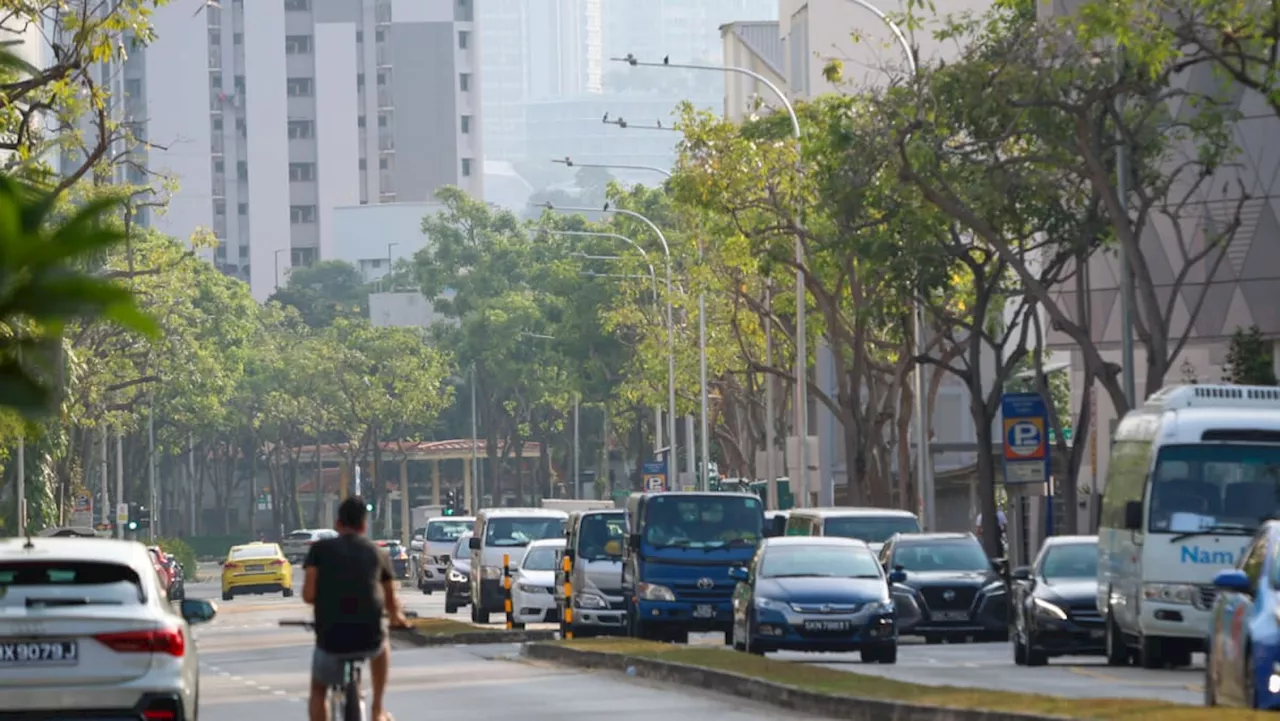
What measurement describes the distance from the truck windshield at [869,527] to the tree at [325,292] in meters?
101

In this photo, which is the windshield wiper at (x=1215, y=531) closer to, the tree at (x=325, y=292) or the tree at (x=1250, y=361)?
the tree at (x=1250, y=361)

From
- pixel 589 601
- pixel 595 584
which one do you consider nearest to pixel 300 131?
pixel 595 584

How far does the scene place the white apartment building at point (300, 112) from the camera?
148750 mm

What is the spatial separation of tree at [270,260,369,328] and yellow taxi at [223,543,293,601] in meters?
69.9

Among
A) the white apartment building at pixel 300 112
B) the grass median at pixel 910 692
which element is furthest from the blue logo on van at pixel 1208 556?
the white apartment building at pixel 300 112

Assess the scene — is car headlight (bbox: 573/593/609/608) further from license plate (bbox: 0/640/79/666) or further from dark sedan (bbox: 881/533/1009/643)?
license plate (bbox: 0/640/79/666)

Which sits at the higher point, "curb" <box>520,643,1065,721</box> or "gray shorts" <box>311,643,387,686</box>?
"gray shorts" <box>311,643,387,686</box>

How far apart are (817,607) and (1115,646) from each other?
11.8ft

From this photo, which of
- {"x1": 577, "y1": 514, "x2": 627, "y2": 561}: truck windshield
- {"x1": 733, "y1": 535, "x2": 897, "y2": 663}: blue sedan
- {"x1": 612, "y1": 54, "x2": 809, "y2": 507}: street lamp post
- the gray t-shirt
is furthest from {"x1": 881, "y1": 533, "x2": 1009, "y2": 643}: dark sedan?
the gray t-shirt

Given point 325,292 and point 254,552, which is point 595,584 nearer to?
point 254,552

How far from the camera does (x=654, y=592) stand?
30.8m

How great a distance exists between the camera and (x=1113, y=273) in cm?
4597

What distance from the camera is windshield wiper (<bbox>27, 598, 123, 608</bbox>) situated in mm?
12289

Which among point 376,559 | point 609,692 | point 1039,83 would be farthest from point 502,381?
point 376,559
